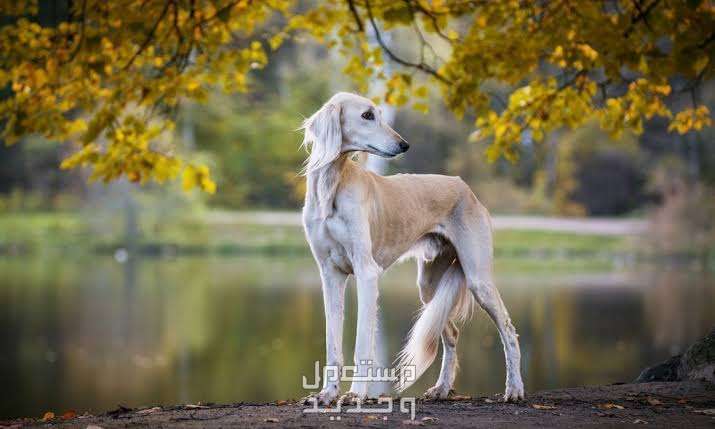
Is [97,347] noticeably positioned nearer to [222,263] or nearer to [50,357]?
[50,357]

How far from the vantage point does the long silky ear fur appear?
4.88 metres

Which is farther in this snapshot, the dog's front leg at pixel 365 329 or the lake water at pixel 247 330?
the lake water at pixel 247 330

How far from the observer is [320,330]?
45.5ft

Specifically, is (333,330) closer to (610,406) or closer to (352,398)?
(352,398)

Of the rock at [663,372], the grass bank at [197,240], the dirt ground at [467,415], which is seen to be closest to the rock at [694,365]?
the rock at [663,372]

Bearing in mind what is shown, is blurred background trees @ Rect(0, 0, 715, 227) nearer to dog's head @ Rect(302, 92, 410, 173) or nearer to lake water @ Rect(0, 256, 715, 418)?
dog's head @ Rect(302, 92, 410, 173)

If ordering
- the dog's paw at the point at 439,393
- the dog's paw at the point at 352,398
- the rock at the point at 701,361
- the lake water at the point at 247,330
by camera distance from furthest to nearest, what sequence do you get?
the lake water at the point at 247,330
the rock at the point at 701,361
the dog's paw at the point at 439,393
the dog's paw at the point at 352,398

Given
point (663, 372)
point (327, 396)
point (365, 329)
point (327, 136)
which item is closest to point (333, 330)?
point (365, 329)

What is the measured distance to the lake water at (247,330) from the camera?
34.1ft

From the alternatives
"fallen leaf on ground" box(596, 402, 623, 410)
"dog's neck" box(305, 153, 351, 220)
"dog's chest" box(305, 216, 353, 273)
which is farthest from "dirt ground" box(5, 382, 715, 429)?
"dog's neck" box(305, 153, 351, 220)

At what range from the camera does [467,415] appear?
4.83m

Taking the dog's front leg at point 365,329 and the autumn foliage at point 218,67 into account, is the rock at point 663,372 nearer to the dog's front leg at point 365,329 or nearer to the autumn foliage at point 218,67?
the autumn foliage at point 218,67

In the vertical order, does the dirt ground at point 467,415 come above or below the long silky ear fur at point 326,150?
below

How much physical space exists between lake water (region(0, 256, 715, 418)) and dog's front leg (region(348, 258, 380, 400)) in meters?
4.68
